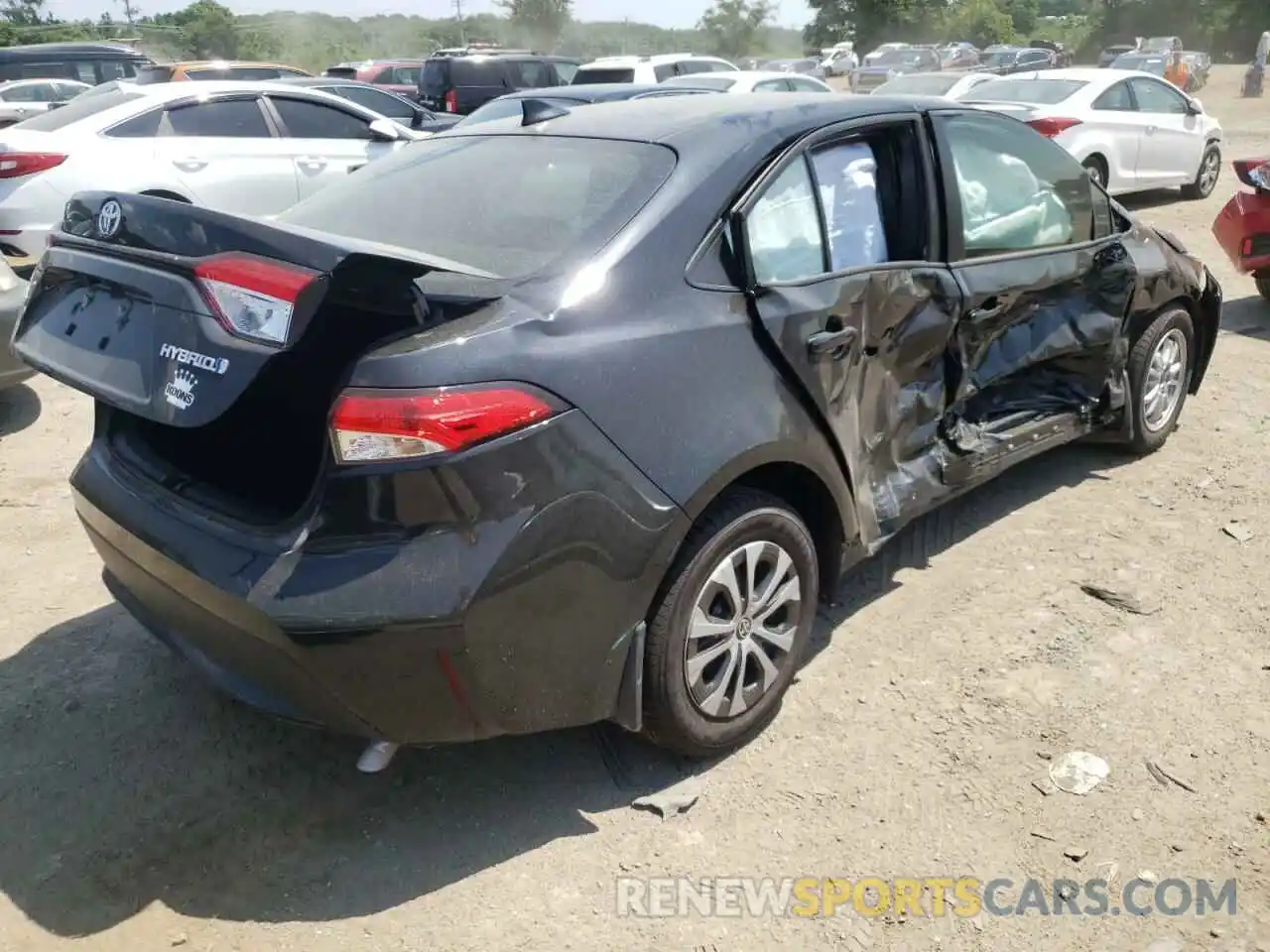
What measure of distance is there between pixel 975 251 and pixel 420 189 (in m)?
1.90

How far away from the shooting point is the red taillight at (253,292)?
219 centimetres

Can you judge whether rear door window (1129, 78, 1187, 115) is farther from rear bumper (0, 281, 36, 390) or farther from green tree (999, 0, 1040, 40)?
green tree (999, 0, 1040, 40)

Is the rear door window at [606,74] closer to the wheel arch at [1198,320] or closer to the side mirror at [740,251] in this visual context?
the wheel arch at [1198,320]

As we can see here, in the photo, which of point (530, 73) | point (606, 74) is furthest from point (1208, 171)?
point (530, 73)

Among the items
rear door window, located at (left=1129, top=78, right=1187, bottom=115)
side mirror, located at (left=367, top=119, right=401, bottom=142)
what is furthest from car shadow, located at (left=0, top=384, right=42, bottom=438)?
rear door window, located at (left=1129, top=78, right=1187, bottom=115)

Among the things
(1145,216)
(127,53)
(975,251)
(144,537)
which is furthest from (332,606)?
(127,53)

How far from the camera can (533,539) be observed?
2.29 metres

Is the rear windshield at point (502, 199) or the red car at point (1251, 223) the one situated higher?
the rear windshield at point (502, 199)

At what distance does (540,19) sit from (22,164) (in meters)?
65.4

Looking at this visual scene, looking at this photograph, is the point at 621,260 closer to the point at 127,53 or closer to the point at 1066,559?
the point at 1066,559

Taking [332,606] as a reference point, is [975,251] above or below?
above

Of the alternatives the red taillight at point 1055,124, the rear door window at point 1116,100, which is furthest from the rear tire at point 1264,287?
the rear door window at point 1116,100

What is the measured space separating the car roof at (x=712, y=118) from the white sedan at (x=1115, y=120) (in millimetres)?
8733

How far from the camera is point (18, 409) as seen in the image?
594 cm
